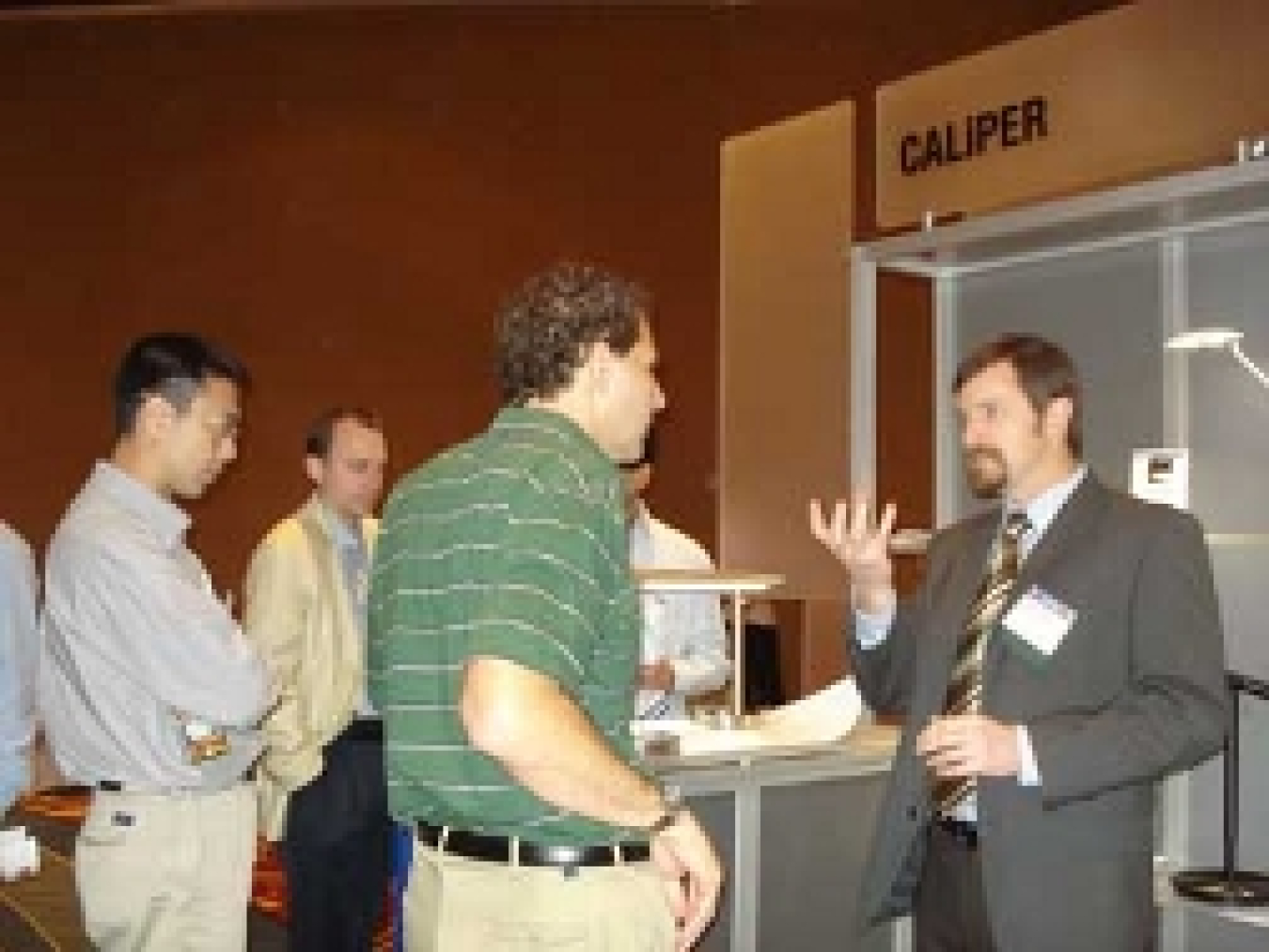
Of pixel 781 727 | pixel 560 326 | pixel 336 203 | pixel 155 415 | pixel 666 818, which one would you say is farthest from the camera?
pixel 336 203

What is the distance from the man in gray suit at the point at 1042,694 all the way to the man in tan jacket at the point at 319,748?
1482 millimetres

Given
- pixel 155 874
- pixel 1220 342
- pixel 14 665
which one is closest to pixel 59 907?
pixel 14 665

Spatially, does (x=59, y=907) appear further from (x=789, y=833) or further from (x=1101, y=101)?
(x=1101, y=101)

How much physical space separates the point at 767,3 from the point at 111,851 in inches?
236

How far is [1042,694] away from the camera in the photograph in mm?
2012

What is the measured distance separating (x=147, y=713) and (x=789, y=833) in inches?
53.9

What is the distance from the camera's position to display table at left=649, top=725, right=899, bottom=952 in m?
2.79

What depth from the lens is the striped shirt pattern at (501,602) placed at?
144 cm

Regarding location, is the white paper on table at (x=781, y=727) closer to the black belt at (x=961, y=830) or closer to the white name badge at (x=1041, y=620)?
the black belt at (x=961, y=830)

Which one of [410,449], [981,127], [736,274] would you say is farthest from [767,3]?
[981,127]

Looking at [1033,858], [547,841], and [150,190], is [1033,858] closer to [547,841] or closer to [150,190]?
[547,841]

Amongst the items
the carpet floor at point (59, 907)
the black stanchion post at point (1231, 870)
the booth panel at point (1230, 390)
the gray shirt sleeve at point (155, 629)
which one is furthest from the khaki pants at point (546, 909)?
the carpet floor at point (59, 907)

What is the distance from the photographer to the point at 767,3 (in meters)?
7.15

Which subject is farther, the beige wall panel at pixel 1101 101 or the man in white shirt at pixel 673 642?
the man in white shirt at pixel 673 642
